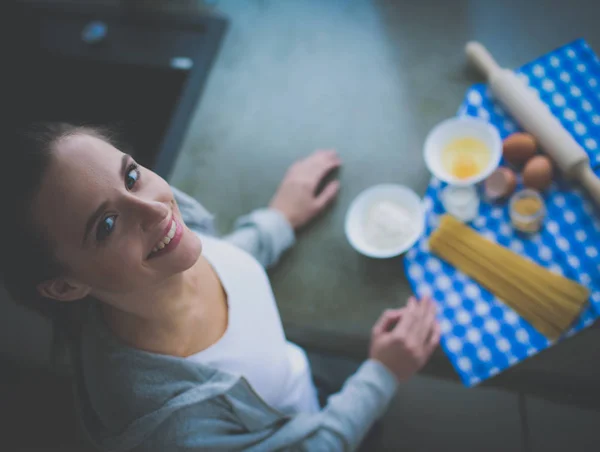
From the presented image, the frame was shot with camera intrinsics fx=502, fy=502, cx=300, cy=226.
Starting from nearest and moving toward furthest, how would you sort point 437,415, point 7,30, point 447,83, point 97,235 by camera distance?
point 97,235, point 447,83, point 437,415, point 7,30

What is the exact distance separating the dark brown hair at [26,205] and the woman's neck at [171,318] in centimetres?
15

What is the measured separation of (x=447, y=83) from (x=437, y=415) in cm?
82

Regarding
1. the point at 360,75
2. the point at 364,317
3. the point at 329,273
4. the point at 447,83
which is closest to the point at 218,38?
the point at 360,75

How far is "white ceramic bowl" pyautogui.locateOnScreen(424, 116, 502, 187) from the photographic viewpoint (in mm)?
943

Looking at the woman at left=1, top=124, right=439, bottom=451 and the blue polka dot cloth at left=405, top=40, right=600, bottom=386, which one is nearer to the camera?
the woman at left=1, top=124, right=439, bottom=451

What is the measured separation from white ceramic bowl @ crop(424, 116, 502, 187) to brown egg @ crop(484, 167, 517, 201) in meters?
0.02

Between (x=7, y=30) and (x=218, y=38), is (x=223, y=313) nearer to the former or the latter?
(x=218, y=38)

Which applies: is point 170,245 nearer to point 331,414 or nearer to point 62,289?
point 62,289

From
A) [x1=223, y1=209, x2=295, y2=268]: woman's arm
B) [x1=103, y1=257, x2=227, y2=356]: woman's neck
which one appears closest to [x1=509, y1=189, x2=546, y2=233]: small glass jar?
[x1=223, y1=209, x2=295, y2=268]: woman's arm

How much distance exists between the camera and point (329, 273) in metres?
0.99

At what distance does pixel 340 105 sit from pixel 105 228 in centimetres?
72

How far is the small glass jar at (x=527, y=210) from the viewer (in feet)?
2.90

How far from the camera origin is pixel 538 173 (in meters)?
0.91

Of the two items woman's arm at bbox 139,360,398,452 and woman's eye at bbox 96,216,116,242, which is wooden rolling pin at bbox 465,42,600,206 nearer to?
woman's arm at bbox 139,360,398,452
